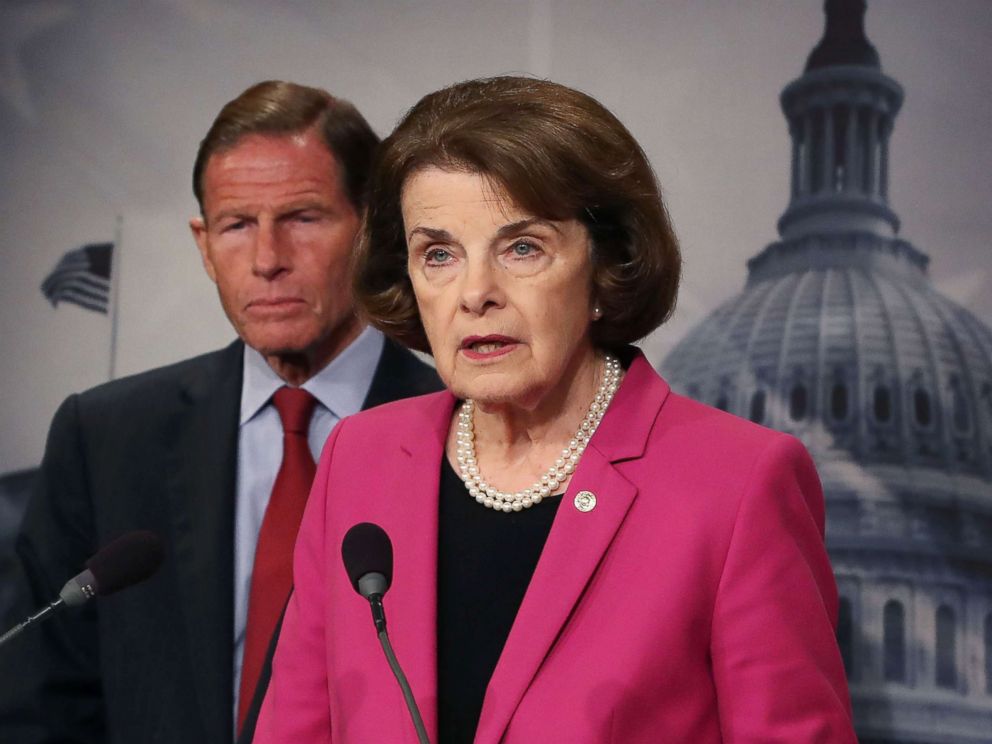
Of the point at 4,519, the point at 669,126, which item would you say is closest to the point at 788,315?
the point at 669,126

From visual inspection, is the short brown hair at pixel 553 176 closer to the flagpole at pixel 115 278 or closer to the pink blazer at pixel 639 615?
the pink blazer at pixel 639 615

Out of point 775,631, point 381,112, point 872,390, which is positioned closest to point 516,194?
point 775,631

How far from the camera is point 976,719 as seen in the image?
2.95m

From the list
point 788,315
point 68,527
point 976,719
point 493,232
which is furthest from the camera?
point 788,315

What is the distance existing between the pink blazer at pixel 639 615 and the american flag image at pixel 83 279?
6.20ft

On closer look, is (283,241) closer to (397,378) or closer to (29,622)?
(397,378)

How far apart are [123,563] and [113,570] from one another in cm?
2

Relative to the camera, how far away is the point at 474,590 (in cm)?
189

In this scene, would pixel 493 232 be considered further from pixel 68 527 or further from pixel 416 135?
pixel 68 527

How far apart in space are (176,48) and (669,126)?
1.38 m

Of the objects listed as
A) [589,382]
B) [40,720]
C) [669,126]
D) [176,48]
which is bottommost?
[40,720]

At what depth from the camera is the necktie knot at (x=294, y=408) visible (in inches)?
105

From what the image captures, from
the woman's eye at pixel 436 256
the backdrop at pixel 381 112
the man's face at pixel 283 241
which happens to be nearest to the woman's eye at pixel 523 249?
the woman's eye at pixel 436 256

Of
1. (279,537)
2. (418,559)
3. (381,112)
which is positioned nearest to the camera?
(418,559)
